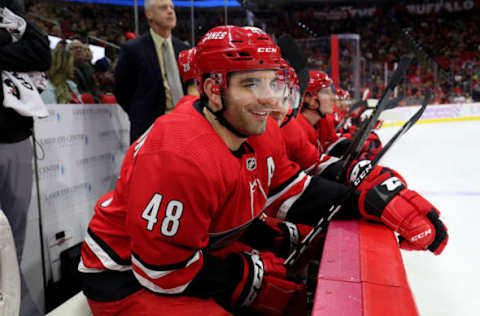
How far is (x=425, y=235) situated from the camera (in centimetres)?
107

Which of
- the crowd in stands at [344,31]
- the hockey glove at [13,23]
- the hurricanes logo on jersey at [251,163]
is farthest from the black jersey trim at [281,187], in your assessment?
the crowd in stands at [344,31]

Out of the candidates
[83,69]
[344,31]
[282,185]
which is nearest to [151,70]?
[83,69]

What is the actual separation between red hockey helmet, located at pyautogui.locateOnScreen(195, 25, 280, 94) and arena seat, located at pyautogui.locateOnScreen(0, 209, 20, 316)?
0.52 m

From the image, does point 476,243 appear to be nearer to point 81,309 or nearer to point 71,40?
point 81,309

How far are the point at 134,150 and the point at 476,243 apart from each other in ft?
4.85

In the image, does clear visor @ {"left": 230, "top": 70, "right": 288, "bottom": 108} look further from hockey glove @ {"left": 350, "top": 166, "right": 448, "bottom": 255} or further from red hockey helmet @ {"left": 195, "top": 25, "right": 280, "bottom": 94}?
hockey glove @ {"left": 350, "top": 166, "right": 448, "bottom": 255}

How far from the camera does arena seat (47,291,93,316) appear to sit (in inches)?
37.5

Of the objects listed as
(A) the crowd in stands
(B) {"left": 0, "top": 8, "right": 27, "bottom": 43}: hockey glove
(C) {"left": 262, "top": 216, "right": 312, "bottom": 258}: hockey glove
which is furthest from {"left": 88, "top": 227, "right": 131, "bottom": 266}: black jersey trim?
(A) the crowd in stands

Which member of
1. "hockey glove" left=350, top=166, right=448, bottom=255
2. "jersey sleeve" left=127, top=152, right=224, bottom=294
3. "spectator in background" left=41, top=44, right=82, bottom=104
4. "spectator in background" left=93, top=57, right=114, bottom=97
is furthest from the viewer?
"spectator in background" left=93, top=57, right=114, bottom=97

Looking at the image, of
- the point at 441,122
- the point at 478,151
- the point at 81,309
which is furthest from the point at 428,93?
the point at 441,122

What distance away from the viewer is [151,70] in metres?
2.12

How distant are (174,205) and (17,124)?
0.82 metres

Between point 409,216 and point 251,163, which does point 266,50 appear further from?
point 409,216

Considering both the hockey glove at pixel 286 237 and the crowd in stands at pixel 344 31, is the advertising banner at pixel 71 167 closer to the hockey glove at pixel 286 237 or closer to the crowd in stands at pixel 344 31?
the crowd in stands at pixel 344 31
